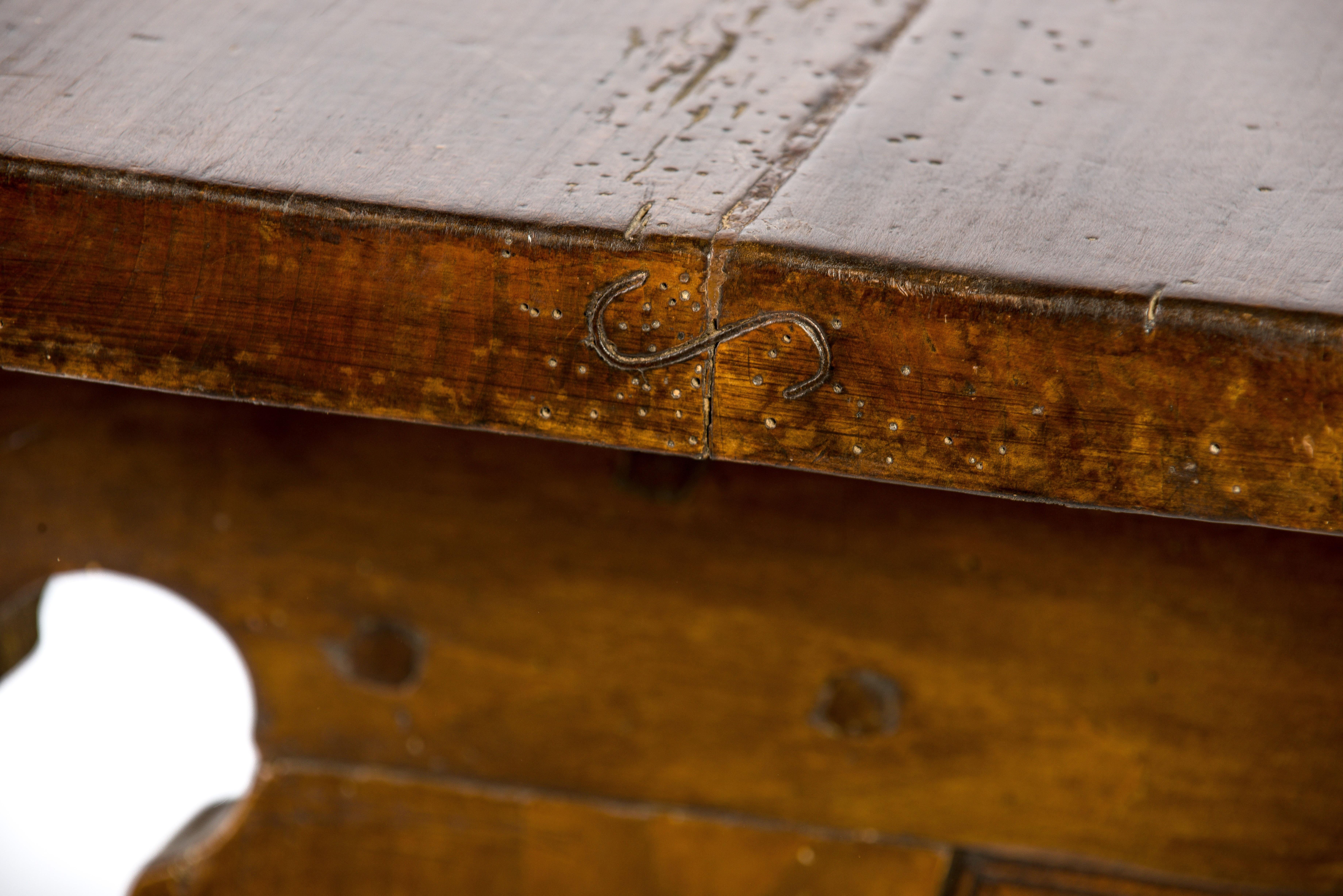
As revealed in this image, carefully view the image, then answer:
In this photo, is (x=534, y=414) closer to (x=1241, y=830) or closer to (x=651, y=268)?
(x=651, y=268)

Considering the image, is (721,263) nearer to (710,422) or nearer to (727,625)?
(710,422)

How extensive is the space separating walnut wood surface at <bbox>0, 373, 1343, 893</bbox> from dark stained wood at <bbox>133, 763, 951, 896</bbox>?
1cm

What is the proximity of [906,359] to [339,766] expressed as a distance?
1.58 feet

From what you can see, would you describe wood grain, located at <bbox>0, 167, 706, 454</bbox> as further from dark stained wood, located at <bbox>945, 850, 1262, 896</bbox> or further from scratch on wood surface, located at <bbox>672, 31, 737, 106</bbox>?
dark stained wood, located at <bbox>945, 850, 1262, 896</bbox>

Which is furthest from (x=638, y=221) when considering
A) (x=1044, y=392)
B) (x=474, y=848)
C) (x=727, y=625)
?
(x=474, y=848)

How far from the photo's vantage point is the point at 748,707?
0.63m

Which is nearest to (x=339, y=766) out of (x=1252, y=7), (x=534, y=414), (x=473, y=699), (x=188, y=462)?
(x=473, y=699)

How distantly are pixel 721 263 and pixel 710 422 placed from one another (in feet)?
0.17

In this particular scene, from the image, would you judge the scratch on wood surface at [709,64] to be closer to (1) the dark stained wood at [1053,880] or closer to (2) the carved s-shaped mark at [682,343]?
(2) the carved s-shaped mark at [682,343]

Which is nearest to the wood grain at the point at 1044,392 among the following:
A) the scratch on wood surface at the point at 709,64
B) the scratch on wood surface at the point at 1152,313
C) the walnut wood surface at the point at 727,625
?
the scratch on wood surface at the point at 1152,313

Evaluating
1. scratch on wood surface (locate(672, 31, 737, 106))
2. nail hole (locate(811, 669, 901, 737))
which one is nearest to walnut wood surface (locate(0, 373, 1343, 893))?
nail hole (locate(811, 669, 901, 737))

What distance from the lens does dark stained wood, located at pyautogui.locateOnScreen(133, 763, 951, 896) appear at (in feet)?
2.13

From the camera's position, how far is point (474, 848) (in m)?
0.67

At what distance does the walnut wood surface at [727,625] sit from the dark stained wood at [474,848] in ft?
0.04
